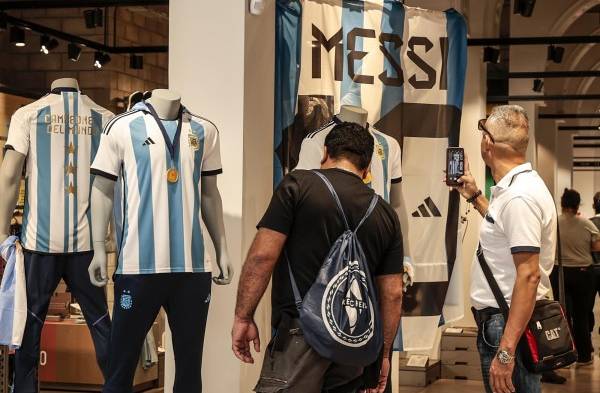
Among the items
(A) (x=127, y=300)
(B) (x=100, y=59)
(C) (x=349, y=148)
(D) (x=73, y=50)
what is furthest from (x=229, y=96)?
(B) (x=100, y=59)

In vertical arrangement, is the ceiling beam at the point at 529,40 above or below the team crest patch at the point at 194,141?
above

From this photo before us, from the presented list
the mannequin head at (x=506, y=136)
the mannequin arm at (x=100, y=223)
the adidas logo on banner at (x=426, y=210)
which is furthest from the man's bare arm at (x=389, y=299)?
the adidas logo on banner at (x=426, y=210)

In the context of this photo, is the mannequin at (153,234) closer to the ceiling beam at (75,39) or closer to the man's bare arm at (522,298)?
the man's bare arm at (522,298)

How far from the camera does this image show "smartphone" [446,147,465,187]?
4.21 metres

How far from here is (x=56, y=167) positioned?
15.3 feet

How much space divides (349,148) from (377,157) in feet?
5.44

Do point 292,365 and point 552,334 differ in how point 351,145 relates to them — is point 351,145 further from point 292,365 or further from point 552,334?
point 552,334

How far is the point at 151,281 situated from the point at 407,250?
151 cm

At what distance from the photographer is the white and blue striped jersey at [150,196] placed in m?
3.99

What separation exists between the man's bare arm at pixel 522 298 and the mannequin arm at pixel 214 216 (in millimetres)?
1328

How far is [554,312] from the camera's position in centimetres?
347

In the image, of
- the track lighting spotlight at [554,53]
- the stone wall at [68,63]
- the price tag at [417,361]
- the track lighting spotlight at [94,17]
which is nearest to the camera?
the price tag at [417,361]

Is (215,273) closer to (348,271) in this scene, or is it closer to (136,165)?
(136,165)

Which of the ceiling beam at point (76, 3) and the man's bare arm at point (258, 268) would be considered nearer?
the man's bare arm at point (258, 268)
